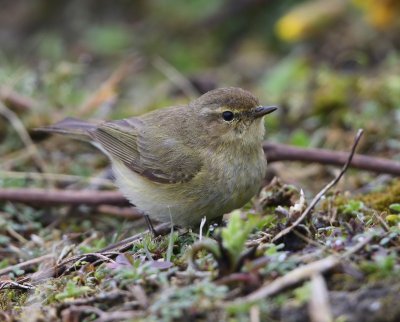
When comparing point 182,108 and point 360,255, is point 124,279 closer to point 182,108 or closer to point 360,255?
point 360,255

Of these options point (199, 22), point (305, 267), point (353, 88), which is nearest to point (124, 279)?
point (305, 267)

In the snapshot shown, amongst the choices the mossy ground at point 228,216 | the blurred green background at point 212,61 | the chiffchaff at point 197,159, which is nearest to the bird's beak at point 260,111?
the chiffchaff at point 197,159

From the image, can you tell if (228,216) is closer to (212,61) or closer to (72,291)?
(72,291)

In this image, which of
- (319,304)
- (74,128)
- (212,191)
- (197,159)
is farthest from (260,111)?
(319,304)

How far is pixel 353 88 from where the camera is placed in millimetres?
7863

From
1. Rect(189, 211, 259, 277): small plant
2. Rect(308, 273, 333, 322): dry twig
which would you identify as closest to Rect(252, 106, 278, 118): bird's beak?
Rect(189, 211, 259, 277): small plant

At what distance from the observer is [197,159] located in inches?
204

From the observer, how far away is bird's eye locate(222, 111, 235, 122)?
5.30 metres

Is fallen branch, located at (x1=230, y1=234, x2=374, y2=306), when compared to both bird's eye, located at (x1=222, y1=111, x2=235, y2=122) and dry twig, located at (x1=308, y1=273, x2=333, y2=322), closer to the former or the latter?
dry twig, located at (x1=308, y1=273, x2=333, y2=322)

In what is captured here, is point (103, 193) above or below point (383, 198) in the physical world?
above

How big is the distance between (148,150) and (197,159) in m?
0.70

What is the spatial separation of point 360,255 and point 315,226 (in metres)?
0.94

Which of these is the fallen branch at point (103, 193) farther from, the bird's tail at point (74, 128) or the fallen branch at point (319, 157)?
the bird's tail at point (74, 128)

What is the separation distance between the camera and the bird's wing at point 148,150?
205 inches
